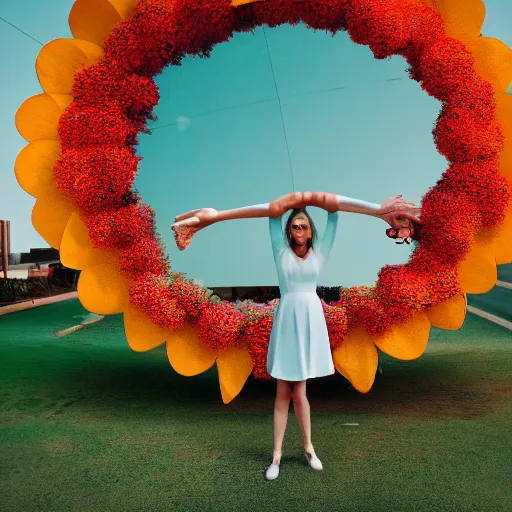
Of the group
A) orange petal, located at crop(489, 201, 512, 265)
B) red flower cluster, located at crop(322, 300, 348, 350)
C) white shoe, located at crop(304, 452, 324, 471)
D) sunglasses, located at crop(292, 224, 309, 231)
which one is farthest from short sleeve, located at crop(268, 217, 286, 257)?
orange petal, located at crop(489, 201, 512, 265)

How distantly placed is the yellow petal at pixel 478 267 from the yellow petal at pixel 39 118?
10.3ft

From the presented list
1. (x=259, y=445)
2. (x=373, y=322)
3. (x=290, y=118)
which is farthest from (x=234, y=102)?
(x=259, y=445)

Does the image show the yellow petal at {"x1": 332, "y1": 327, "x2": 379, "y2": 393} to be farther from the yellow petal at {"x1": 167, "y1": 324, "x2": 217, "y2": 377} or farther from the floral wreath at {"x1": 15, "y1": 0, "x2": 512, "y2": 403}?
the yellow petal at {"x1": 167, "y1": 324, "x2": 217, "y2": 377}

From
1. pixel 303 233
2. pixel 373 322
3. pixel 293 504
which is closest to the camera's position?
pixel 293 504

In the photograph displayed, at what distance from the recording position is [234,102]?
15.4 feet

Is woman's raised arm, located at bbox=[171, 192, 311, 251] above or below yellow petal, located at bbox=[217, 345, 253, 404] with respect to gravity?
above

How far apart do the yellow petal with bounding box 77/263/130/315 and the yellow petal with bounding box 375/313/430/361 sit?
6.17 ft

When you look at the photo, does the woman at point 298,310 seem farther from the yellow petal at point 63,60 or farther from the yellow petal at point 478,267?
the yellow petal at point 63,60

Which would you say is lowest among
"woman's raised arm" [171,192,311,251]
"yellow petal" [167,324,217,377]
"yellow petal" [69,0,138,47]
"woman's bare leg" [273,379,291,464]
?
"woman's bare leg" [273,379,291,464]

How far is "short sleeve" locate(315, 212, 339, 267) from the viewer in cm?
353

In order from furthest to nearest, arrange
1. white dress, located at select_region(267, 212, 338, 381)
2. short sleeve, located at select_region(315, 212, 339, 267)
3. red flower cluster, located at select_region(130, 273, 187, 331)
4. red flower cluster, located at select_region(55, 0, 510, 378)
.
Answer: red flower cluster, located at select_region(130, 273, 187, 331)
red flower cluster, located at select_region(55, 0, 510, 378)
short sleeve, located at select_region(315, 212, 339, 267)
white dress, located at select_region(267, 212, 338, 381)

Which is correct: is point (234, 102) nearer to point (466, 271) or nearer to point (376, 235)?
point (376, 235)

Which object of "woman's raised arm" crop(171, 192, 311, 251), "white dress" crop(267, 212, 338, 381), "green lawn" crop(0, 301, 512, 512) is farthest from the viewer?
"woman's raised arm" crop(171, 192, 311, 251)

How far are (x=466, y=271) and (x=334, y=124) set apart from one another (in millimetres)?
1430
